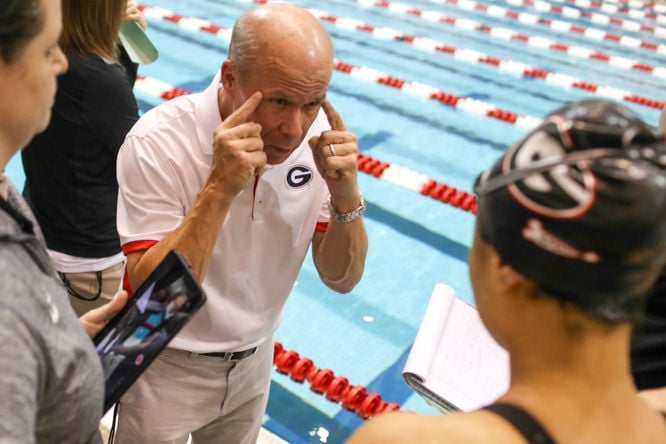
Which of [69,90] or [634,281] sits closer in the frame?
[634,281]

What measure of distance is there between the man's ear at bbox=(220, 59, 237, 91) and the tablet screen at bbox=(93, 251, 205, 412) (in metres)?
0.54

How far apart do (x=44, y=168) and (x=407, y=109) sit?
3.83 meters

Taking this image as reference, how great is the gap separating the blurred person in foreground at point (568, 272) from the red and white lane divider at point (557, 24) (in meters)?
7.92

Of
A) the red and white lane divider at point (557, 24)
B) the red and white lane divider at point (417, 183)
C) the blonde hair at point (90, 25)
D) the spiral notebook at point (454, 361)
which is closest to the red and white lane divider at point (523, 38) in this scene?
the red and white lane divider at point (557, 24)

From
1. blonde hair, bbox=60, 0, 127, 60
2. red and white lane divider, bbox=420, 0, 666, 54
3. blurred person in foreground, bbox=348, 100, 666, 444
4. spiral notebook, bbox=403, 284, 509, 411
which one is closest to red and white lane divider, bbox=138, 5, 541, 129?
red and white lane divider, bbox=420, 0, 666, 54

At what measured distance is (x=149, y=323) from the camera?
1.19 metres

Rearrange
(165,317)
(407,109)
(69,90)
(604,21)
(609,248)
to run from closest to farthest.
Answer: (609,248) → (165,317) → (69,90) → (407,109) → (604,21)

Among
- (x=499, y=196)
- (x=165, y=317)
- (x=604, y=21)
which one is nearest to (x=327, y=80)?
(x=165, y=317)

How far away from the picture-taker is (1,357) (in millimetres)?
776

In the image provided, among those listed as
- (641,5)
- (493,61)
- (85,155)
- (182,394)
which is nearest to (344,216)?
(182,394)

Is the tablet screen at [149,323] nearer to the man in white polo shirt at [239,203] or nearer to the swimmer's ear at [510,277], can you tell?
the man in white polo shirt at [239,203]

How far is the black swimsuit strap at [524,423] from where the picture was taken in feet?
2.51

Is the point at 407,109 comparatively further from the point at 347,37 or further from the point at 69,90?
the point at 69,90

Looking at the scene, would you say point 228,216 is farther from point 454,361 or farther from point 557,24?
point 557,24
